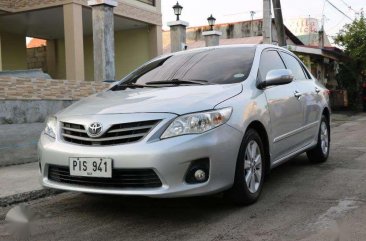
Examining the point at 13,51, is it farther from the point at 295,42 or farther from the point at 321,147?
the point at 321,147

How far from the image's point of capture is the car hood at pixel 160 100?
4.12 metres

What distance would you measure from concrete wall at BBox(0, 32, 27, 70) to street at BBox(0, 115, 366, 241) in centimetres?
1538

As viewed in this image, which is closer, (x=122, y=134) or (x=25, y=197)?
(x=122, y=134)

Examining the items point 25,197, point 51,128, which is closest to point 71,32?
point 25,197

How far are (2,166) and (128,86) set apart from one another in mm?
3060

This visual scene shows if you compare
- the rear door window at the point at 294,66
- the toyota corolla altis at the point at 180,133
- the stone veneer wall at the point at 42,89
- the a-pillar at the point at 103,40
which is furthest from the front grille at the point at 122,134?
the a-pillar at the point at 103,40

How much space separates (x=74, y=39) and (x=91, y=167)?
35.5 ft

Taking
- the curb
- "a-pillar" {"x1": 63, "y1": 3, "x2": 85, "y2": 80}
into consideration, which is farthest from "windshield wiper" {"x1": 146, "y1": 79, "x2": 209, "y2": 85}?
"a-pillar" {"x1": 63, "y1": 3, "x2": 85, "y2": 80}

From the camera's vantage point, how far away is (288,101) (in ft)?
18.0

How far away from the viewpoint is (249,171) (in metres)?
4.59

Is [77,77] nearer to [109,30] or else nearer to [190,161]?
[109,30]

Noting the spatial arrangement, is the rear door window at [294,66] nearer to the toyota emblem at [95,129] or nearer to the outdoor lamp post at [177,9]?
the toyota emblem at [95,129]

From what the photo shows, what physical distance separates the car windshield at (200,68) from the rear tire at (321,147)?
2.02m

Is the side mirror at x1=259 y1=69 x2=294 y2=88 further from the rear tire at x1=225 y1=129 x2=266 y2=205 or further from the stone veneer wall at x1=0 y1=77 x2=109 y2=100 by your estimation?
the stone veneer wall at x1=0 y1=77 x2=109 y2=100
